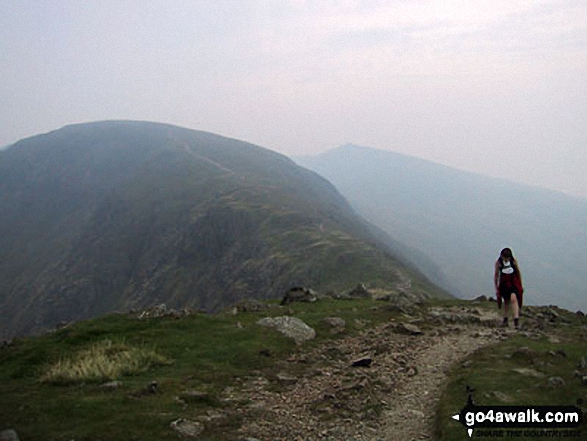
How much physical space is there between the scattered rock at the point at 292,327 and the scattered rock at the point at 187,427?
8537 mm

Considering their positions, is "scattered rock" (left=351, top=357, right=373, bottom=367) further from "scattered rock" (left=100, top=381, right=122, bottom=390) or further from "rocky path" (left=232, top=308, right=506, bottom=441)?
"scattered rock" (left=100, top=381, right=122, bottom=390)

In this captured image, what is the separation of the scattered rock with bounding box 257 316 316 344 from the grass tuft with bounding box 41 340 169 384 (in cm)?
540

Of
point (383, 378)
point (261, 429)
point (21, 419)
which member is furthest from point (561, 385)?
point (21, 419)

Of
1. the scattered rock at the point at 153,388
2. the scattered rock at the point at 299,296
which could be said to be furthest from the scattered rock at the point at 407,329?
the scattered rock at the point at 153,388

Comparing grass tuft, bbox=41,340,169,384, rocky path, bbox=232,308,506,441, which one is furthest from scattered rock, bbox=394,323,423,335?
grass tuft, bbox=41,340,169,384

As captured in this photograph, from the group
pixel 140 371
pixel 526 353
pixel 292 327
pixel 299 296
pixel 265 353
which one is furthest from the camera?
pixel 299 296

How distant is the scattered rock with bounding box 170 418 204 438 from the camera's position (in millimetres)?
11174

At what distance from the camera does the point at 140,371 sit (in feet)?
52.7

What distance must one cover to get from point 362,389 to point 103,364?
28.0 ft

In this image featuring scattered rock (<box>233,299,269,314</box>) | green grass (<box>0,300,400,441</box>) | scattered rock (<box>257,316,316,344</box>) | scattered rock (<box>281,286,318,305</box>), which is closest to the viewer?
green grass (<box>0,300,400,441</box>)

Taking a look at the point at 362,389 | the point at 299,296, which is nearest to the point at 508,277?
the point at 362,389

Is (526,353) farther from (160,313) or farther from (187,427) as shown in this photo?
(160,313)

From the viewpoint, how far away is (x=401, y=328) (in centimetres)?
2233

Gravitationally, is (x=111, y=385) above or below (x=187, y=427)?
above
